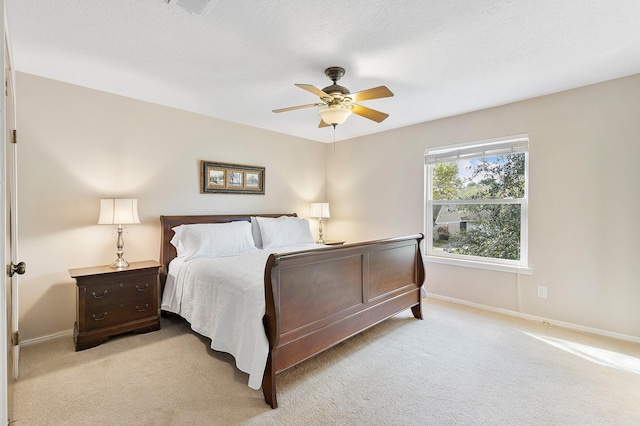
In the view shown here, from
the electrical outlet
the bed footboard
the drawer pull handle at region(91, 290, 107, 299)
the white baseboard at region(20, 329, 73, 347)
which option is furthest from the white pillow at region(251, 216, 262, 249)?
the electrical outlet

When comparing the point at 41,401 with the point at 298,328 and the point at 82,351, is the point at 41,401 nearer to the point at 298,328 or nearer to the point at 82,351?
the point at 82,351

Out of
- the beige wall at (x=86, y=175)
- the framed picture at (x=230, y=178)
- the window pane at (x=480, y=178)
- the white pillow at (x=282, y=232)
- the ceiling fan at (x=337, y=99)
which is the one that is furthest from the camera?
the white pillow at (x=282, y=232)

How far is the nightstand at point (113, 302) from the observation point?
2.65 metres

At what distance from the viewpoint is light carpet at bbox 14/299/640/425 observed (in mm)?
1840

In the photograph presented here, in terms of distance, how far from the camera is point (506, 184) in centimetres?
361

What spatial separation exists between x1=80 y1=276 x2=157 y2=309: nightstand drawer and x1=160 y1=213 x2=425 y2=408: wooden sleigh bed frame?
41 centimetres

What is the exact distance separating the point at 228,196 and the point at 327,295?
2.39 metres

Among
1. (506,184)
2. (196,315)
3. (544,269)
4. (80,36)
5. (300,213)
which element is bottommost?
(196,315)

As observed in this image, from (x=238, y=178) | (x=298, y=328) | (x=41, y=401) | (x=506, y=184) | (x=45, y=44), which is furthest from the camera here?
(x=238, y=178)

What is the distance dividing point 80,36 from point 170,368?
254 cm

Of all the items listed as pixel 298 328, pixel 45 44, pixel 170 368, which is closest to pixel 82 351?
pixel 170 368

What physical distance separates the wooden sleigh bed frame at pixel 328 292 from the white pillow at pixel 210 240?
0.25m

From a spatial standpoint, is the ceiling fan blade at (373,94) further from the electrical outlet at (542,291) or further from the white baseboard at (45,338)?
the white baseboard at (45,338)

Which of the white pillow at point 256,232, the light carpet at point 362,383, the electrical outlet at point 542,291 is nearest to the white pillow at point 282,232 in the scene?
the white pillow at point 256,232
